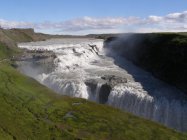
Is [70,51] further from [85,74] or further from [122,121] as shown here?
[122,121]

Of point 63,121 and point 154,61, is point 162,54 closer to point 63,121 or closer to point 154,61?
point 154,61

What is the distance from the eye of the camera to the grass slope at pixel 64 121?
6212 centimetres

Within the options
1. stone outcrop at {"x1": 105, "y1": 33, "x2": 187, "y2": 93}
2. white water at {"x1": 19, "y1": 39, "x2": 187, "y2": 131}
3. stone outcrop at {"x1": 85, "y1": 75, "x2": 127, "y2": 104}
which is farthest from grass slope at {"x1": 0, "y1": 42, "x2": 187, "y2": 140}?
stone outcrop at {"x1": 105, "y1": 33, "x2": 187, "y2": 93}

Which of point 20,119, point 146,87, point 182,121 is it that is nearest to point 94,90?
point 146,87

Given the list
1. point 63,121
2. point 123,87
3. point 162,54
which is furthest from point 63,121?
point 162,54

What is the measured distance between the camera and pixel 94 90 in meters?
97.3

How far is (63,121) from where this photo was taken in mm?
67375

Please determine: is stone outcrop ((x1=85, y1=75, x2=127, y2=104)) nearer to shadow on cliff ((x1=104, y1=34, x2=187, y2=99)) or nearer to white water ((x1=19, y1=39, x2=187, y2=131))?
white water ((x1=19, y1=39, x2=187, y2=131))

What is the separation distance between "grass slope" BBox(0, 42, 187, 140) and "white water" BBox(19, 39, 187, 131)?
490 inches

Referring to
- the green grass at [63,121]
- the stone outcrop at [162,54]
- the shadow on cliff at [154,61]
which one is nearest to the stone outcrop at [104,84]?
the shadow on cliff at [154,61]

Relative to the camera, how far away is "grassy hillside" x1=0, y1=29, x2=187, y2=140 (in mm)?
62125

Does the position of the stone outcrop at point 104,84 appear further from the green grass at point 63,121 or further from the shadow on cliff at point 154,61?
the green grass at point 63,121

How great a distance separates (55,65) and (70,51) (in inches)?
825

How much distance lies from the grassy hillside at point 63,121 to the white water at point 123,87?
12358 millimetres
